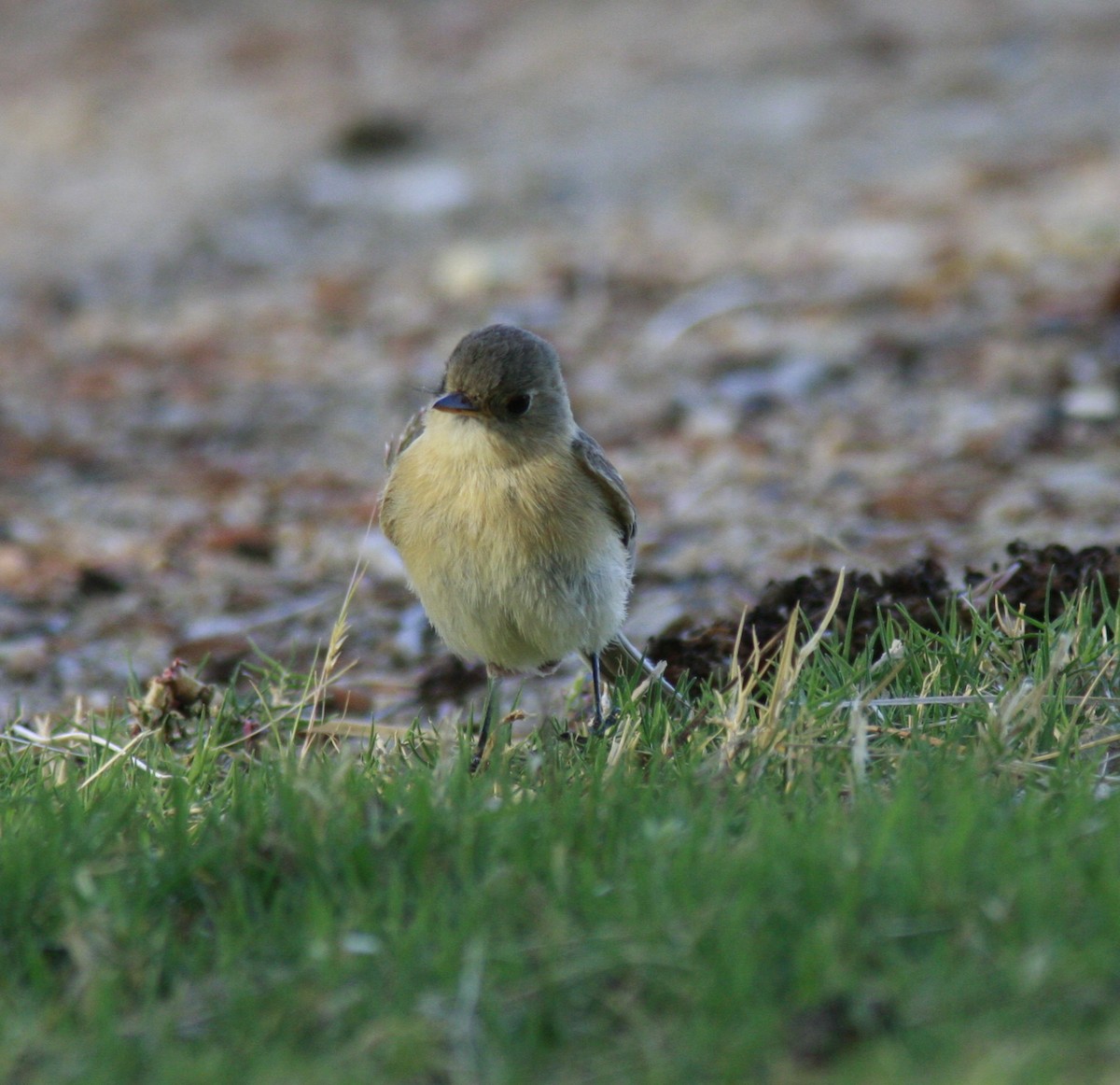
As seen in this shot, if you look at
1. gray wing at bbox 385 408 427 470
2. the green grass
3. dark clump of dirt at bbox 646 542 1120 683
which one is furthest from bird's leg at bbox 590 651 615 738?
gray wing at bbox 385 408 427 470

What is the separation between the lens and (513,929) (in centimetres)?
339

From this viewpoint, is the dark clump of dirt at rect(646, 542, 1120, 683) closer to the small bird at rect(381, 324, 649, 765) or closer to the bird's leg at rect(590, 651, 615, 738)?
the bird's leg at rect(590, 651, 615, 738)

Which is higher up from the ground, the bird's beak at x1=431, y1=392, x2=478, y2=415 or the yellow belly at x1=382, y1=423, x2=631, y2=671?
the bird's beak at x1=431, y1=392, x2=478, y2=415

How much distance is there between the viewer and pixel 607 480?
545 centimetres

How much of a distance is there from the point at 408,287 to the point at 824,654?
650 centimetres

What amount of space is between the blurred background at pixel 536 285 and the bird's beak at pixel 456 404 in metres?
1.34

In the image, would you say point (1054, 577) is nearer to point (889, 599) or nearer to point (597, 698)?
point (889, 599)

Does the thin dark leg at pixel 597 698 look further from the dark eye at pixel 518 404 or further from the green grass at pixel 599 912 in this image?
the dark eye at pixel 518 404

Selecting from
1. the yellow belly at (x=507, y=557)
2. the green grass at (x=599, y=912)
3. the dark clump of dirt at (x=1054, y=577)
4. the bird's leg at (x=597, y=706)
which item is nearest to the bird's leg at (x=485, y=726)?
the yellow belly at (x=507, y=557)

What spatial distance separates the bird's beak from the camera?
205 inches

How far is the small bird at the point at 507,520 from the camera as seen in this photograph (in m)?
5.17

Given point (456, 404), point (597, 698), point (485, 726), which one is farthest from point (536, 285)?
point (485, 726)

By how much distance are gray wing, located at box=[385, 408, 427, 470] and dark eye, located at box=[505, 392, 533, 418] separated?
19.9 inches

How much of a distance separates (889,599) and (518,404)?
1455mm
